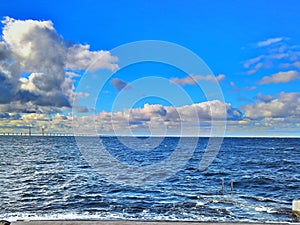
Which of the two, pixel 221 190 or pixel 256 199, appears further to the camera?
pixel 221 190

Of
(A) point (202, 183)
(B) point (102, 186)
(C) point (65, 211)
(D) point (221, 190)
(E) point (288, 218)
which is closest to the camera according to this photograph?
(E) point (288, 218)

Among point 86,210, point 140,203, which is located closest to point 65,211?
point 86,210

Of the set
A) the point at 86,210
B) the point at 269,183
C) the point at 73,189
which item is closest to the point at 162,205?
the point at 86,210

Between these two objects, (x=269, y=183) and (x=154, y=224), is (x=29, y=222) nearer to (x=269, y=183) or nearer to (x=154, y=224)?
(x=154, y=224)

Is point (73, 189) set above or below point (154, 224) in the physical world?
below

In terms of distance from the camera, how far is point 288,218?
54.1 ft

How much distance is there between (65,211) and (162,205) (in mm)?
5566

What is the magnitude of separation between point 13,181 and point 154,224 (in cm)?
2817

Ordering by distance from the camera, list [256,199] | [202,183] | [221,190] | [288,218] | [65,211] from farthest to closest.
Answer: [202,183] < [221,190] < [256,199] < [65,211] < [288,218]

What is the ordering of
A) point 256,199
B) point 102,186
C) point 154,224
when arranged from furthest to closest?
point 102,186, point 256,199, point 154,224

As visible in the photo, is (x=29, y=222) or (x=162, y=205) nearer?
(x=29, y=222)

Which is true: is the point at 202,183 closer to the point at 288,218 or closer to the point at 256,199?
the point at 256,199

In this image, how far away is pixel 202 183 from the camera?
29.7 meters

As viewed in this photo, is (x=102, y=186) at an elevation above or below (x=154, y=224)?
below
